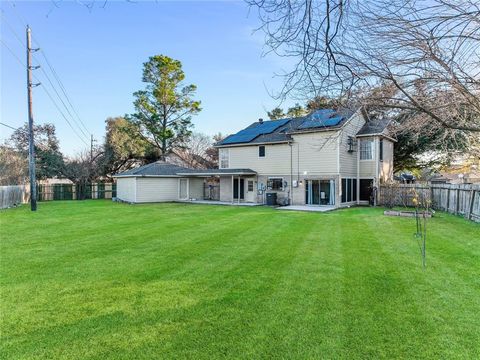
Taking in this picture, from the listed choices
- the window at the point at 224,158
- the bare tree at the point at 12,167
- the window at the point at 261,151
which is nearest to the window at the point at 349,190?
the window at the point at 261,151

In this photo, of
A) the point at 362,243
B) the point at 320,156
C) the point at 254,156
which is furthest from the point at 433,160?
the point at 362,243

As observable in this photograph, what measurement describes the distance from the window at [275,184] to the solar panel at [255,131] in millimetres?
3451

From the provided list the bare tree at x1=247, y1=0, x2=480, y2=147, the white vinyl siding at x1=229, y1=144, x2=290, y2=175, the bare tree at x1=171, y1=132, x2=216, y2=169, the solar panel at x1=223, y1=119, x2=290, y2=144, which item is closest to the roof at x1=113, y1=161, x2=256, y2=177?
the white vinyl siding at x1=229, y1=144, x2=290, y2=175

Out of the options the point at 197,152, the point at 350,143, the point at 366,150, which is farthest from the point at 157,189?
the point at 366,150

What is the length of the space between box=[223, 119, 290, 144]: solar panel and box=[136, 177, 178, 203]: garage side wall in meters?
5.67

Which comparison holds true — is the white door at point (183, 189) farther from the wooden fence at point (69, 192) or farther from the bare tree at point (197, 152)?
the bare tree at point (197, 152)

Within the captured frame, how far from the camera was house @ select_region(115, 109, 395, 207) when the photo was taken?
63.3 feet

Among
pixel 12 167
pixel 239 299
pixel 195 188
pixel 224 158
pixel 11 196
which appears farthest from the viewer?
pixel 195 188

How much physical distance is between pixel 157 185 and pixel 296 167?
11.1 metres

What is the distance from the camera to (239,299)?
14.0 feet

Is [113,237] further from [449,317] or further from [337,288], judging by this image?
[449,317]

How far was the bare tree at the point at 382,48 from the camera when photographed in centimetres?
280

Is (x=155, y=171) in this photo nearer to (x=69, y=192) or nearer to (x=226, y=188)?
(x=226, y=188)

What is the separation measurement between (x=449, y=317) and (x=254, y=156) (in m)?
19.1
